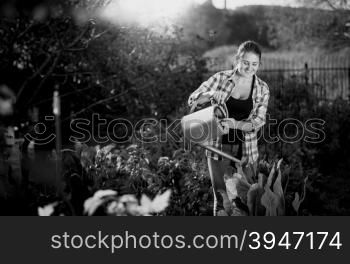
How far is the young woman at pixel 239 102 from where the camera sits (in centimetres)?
344

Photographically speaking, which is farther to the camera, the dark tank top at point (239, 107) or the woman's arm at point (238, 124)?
the dark tank top at point (239, 107)

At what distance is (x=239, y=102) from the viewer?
11.7 feet

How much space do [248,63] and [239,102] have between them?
272mm

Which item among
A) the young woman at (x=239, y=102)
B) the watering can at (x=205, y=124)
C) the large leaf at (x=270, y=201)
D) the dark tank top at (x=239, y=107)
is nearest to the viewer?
the large leaf at (x=270, y=201)

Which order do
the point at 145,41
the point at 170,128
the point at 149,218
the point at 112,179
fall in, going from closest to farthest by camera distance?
the point at 149,218 → the point at 112,179 → the point at 170,128 → the point at 145,41

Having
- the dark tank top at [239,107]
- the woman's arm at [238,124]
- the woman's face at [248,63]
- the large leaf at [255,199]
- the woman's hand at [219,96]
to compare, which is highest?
the woman's face at [248,63]

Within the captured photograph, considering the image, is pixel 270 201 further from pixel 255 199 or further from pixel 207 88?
pixel 207 88

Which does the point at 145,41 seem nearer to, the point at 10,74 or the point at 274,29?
the point at 10,74

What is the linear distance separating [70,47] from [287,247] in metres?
5.45

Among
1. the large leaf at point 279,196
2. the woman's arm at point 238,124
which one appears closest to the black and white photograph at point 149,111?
the woman's arm at point 238,124

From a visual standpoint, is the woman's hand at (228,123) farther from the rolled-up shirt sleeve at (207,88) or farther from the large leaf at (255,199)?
the large leaf at (255,199)

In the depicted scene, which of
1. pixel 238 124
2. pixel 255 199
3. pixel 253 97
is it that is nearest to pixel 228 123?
pixel 238 124

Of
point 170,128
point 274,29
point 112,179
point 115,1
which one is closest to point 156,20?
point 115,1

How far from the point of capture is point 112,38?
295 inches
